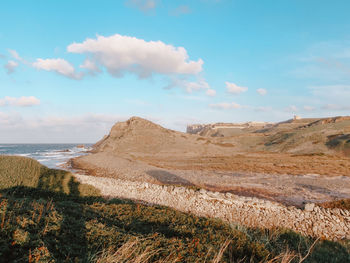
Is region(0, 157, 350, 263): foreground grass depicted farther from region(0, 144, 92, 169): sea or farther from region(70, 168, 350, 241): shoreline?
region(0, 144, 92, 169): sea

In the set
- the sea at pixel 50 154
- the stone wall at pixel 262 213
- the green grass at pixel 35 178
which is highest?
the green grass at pixel 35 178

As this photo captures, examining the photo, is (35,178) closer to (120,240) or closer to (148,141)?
(120,240)

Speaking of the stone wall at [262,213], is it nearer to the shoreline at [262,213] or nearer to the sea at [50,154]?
the shoreline at [262,213]

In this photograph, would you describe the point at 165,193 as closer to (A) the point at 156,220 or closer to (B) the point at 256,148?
(A) the point at 156,220

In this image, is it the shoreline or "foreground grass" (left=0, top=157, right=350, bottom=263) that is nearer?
"foreground grass" (left=0, top=157, right=350, bottom=263)

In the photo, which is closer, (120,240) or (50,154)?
(120,240)

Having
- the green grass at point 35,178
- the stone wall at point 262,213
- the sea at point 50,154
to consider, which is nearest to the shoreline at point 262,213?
the stone wall at point 262,213

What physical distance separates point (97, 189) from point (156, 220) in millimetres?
9623

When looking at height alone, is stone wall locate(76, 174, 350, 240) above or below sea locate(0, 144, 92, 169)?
above

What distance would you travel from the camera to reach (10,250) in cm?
347

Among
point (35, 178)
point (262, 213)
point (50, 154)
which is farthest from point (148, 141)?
point (262, 213)

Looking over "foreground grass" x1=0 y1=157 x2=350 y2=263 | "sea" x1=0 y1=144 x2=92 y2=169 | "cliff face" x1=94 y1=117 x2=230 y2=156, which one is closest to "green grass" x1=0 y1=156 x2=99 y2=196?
"foreground grass" x1=0 y1=157 x2=350 y2=263

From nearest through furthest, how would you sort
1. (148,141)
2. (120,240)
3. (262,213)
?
(120,240)
(262,213)
(148,141)

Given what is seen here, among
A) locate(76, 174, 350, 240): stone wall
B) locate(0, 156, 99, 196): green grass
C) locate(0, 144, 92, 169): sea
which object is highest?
locate(0, 156, 99, 196): green grass
